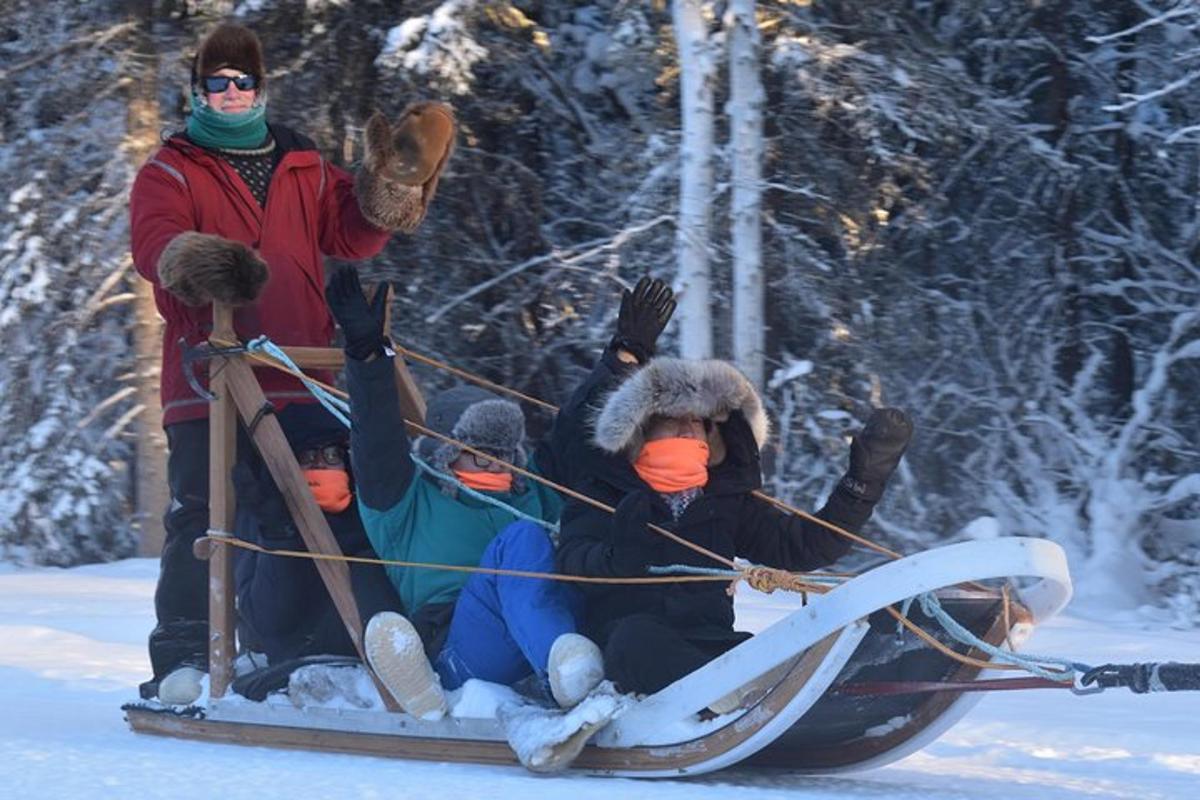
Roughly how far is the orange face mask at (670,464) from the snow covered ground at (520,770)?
680mm

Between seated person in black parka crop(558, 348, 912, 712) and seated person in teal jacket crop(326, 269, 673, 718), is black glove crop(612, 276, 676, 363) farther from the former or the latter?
seated person in black parka crop(558, 348, 912, 712)

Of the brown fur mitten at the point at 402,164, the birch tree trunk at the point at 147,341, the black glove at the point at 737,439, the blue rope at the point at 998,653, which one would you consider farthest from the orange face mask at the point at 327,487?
the birch tree trunk at the point at 147,341

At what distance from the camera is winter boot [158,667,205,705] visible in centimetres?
466

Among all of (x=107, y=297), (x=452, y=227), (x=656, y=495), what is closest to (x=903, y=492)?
(x=452, y=227)

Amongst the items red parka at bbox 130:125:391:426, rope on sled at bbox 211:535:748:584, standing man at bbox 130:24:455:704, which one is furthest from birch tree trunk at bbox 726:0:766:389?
rope on sled at bbox 211:535:748:584

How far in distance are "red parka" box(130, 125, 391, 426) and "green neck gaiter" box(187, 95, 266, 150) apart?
4cm

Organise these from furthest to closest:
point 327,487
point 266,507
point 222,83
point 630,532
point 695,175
A: point 695,175, point 222,83, point 327,487, point 266,507, point 630,532

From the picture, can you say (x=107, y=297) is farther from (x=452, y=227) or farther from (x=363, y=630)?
(x=363, y=630)

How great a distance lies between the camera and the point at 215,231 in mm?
4762

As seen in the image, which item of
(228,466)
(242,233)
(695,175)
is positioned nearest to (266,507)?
(228,466)

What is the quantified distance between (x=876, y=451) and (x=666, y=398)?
509mm

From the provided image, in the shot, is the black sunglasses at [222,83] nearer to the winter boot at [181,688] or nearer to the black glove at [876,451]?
the winter boot at [181,688]

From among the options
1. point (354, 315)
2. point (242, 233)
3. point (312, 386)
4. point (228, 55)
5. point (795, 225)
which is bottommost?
point (312, 386)

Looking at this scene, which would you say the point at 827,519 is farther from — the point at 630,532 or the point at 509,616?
the point at 509,616
